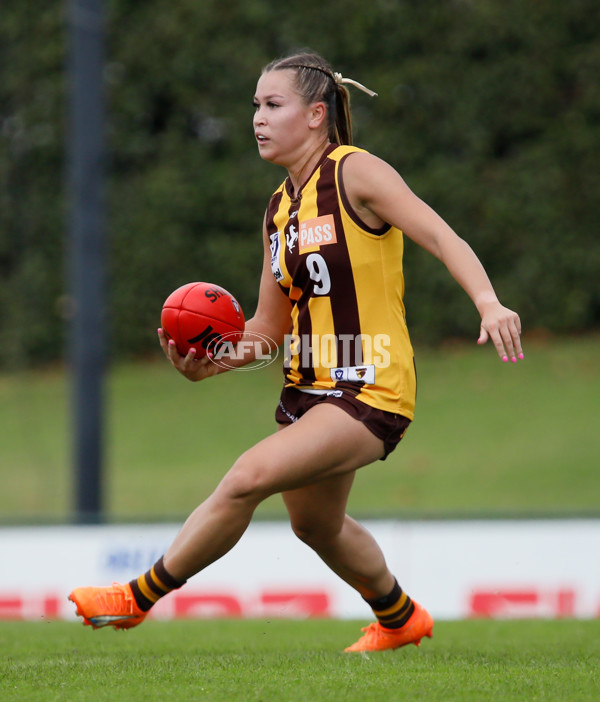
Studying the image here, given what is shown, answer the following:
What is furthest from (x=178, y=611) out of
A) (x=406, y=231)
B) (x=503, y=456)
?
(x=503, y=456)

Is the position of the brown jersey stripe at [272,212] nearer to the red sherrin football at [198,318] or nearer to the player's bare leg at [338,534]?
the red sherrin football at [198,318]

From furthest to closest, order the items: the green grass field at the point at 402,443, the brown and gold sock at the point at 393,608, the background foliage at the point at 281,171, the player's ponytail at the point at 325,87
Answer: the background foliage at the point at 281,171 → the green grass field at the point at 402,443 → the brown and gold sock at the point at 393,608 → the player's ponytail at the point at 325,87

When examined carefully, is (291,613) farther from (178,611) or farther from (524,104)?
(524,104)

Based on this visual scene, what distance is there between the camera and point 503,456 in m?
14.0

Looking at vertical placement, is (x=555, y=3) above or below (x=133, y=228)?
above

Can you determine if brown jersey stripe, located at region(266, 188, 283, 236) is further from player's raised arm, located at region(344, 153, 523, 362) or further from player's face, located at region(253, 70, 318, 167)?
player's raised arm, located at region(344, 153, 523, 362)

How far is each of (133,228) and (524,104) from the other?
A: 598cm

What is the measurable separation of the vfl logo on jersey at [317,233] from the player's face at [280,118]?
12.1 inches

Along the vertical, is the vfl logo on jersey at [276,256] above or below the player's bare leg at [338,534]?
above

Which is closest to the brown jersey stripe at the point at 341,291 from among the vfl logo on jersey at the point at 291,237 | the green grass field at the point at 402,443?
the vfl logo on jersey at the point at 291,237

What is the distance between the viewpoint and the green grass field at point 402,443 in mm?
13023

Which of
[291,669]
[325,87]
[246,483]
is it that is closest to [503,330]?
[246,483]

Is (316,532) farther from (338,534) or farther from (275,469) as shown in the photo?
(275,469)

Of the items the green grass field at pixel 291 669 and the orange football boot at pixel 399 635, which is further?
the orange football boot at pixel 399 635
